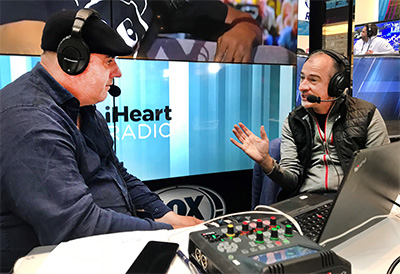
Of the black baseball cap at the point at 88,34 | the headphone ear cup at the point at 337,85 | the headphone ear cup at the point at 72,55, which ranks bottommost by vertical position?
the headphone ear cup at the point at 337,85

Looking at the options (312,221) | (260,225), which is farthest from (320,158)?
(260,225)

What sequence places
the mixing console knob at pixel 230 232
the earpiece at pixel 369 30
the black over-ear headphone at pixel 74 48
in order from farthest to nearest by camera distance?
the earpiece at pixel 369 30
the black over-ear headphone at pixel 74 48
the mixing console knob at pixel 230 232

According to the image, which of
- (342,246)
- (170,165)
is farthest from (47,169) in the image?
(170,165)

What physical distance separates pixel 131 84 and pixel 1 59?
0.70 metres

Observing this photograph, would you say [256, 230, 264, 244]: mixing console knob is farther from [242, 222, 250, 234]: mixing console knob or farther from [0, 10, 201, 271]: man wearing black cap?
[0, 10, 201, 271]: man wearing black cap

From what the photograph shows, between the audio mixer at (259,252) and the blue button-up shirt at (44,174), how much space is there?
445 mm

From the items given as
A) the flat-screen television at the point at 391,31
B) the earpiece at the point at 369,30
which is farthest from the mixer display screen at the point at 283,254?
the earpiece at the point at 369,30

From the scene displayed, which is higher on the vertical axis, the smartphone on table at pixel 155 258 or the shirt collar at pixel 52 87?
the shirt collar at pixel 52 87

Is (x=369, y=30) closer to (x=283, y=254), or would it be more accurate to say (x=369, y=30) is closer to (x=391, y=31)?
(x=391, y=31)

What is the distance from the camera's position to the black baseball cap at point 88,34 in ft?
3.80

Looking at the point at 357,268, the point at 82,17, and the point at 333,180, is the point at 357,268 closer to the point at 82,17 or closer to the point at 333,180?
the point at 333,180

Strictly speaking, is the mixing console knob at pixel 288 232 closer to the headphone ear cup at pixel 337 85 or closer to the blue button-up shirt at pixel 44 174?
the blue button-up shirt at pixel 44 174

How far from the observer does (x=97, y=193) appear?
120 centimetres

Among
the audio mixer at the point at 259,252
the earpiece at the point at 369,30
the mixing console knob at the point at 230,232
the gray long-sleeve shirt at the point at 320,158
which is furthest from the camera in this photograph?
the earpiece at the point at 369,30
